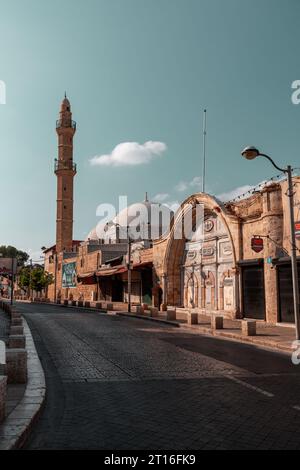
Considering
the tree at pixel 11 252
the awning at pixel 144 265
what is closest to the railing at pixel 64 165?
the awning at pixel 144 265

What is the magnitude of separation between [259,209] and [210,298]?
777cm

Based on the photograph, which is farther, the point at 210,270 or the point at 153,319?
the point at 210,270

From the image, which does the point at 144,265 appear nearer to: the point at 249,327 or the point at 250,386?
the point at 249,327

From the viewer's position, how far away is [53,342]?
46.1ft

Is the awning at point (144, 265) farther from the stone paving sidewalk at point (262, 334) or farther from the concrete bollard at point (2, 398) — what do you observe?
the concrete bollard at point (2, 398)

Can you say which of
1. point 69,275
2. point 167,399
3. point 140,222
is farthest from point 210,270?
point 69,275

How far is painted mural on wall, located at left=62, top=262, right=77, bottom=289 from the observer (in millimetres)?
56969

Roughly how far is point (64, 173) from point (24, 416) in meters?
55.1

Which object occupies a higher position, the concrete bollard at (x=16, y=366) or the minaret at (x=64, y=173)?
the minaret at (x=64, y=173)

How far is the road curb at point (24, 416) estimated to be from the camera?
15.5ft

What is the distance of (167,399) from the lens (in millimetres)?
7008

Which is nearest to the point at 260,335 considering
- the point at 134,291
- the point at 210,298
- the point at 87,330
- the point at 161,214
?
the point at 87,330

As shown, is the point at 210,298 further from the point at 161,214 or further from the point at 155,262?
the point at 161,214

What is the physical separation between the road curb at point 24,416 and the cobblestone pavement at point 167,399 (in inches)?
6.5
